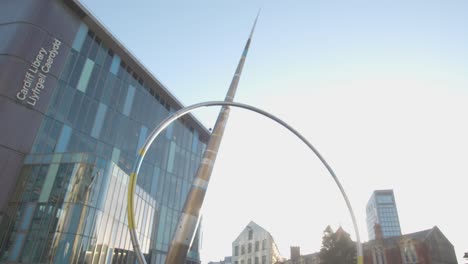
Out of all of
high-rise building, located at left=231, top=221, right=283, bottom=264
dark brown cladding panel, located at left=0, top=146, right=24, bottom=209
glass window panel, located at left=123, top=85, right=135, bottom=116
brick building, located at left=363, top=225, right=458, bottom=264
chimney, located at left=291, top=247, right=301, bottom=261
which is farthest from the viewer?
high-rise building, located at left=231, top=221, right=283, bottom=264

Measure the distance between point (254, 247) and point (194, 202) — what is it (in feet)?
210


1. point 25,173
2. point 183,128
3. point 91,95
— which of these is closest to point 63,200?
point 25,173

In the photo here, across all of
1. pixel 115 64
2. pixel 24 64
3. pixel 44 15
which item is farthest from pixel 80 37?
pixel 24 64

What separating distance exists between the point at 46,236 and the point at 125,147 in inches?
719

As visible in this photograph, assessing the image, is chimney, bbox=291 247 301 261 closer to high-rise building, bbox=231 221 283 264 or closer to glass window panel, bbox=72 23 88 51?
high-rise building, bbox=231 221 283 264

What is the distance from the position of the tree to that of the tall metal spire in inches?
1013

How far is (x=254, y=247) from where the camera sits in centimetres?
7512

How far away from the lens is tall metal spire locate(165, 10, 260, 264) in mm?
14188

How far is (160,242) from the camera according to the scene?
44188 millimetres

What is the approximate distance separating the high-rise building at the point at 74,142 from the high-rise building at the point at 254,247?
28491 mm

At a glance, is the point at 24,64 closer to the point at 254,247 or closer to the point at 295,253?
the point at 295,253

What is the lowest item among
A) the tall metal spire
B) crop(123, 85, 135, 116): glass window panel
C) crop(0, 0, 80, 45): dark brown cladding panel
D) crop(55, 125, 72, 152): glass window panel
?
the tall metal spire

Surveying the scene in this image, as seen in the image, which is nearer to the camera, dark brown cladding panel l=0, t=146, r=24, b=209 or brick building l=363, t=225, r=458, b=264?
dark brown cladding panel l=0, t=146, r=24, b=209

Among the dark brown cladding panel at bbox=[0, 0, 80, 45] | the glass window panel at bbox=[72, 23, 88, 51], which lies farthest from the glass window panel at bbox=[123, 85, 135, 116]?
the dark brown cladding panel at bbox=[0, 0, 80, 45]
